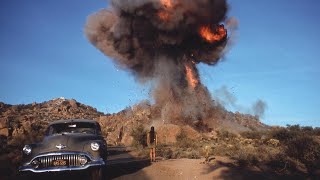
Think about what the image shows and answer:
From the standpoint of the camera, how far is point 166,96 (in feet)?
153

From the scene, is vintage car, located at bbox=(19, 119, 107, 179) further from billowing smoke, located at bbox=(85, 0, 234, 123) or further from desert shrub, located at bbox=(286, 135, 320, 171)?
billowing smoke, located at bbox=(85, 0, 234, 123)

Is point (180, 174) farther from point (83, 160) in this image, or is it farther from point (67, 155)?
point (67, 155)

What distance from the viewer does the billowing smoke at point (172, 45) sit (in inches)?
1785

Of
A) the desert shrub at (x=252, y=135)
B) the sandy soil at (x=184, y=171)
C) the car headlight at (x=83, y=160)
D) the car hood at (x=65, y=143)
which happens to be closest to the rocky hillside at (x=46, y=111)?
the desert shrub at (x=252, y=135)

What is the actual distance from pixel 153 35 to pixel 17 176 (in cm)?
3343

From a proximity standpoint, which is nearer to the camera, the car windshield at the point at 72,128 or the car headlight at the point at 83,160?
the car headlight at the point at 83,160

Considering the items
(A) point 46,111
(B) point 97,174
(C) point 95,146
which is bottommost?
(B) point 97,174

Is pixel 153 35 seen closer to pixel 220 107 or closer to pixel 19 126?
pixel 220 107

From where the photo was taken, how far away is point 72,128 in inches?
576

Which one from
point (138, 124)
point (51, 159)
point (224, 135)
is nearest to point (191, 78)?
point (224, 135)

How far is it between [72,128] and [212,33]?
34.2m

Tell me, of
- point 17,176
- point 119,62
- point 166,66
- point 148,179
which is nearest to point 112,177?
point 148,179

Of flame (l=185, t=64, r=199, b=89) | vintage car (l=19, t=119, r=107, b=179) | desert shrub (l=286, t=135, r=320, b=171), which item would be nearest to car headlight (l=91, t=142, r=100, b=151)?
vintage car (l=19, t=119, r=107, b=179)

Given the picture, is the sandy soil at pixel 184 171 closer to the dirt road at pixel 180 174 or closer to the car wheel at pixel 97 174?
the dirt road at pixel 180 174
